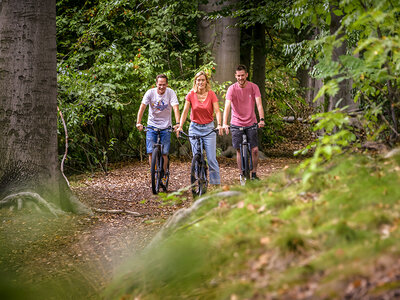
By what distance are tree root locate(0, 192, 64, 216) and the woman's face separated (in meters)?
3.00

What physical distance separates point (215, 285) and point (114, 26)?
459 inches

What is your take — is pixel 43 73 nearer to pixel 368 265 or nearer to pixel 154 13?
pixel 368 265

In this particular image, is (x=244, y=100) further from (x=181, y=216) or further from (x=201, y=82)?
(x=181, y=216)

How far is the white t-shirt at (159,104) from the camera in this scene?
27.0ft

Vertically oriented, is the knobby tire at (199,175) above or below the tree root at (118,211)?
above

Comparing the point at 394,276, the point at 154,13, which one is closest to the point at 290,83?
the point at 154,13

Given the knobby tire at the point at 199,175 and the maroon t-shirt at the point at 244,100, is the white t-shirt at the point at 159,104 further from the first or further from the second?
the knobby tire at the point at 199,175

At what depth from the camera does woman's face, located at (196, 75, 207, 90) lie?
285 inches

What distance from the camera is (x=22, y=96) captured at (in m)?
6.55

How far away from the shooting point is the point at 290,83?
2028cm

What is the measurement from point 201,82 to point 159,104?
1280 millimetres

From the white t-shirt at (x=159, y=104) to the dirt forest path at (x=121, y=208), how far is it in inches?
56.7

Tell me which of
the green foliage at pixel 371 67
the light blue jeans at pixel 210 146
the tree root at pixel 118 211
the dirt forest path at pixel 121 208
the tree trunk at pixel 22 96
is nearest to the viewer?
the green foliage at pixel 371 67

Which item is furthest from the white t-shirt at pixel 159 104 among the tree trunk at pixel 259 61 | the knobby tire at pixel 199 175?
the tree trunk at pixel 259 61
